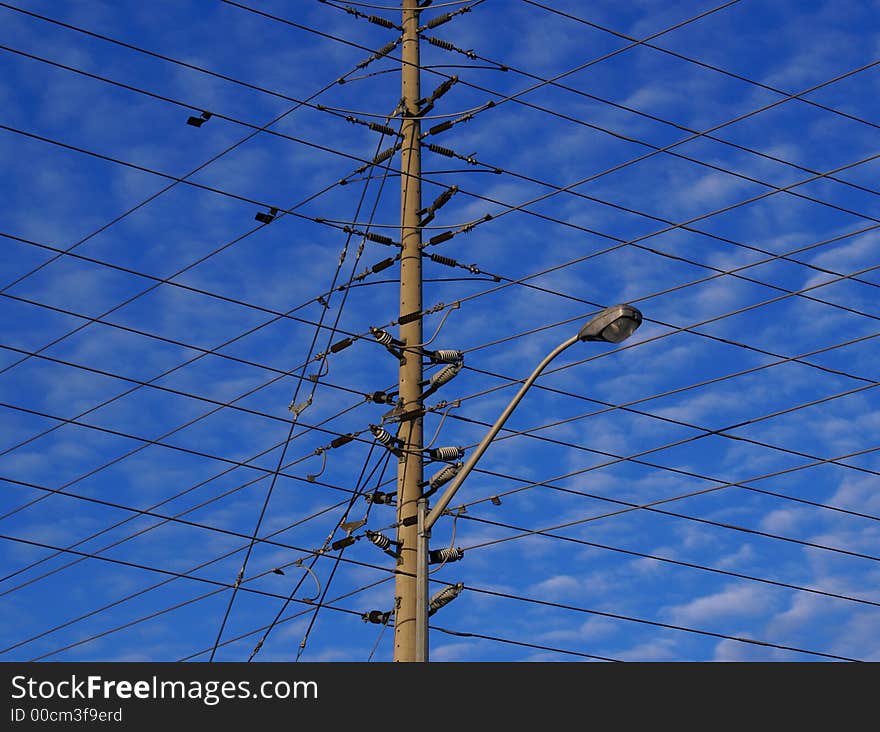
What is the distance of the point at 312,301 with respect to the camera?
21.2 m

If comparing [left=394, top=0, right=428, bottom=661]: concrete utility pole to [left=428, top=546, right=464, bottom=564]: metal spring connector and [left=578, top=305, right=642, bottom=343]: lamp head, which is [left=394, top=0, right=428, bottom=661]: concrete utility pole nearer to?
[left=428, top=546, right=464, bottom=564]: metal spring connector

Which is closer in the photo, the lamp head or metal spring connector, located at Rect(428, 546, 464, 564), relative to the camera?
A: the lamp head

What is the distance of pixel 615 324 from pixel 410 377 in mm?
4483

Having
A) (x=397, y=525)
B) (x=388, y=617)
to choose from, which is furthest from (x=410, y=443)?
(x=388, y=617)

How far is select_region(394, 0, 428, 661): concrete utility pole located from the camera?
656 inches

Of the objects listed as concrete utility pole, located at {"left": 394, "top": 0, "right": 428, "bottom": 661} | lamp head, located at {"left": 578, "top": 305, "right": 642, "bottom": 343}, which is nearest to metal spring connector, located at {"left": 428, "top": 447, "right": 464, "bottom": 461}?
concrete utility pole, located at {"left": 394, "top": 0, "right": 428, "bottom": 661}

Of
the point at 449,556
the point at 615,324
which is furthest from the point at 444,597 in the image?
the point at 615,324

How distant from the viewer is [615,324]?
14.7 metres

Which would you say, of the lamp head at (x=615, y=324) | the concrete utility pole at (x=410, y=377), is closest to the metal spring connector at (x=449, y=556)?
the concrete utility pole at (x=410, y=377)

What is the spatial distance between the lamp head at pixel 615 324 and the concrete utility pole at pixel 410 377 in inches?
129

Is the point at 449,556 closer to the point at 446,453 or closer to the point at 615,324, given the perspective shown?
the point at 446,453

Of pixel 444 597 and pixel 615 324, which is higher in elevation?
pixel 615 324

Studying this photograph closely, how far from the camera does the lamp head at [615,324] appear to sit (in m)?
14.7
